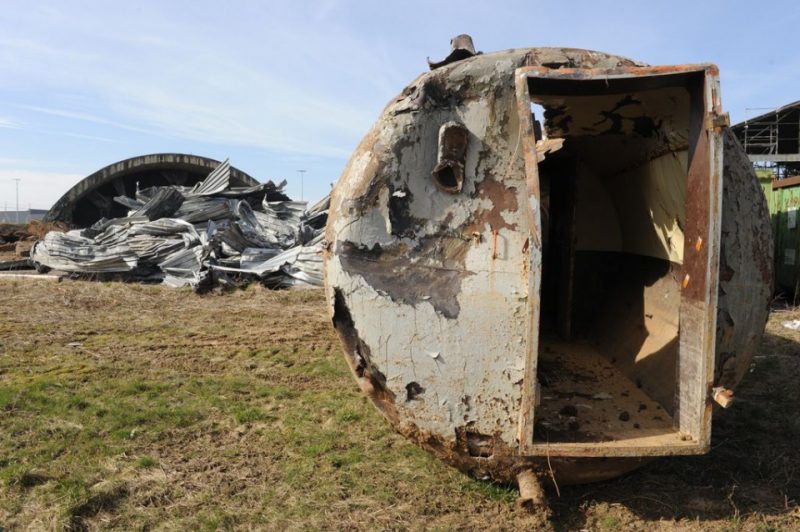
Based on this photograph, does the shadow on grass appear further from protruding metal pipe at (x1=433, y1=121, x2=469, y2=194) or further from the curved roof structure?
the curved roof structure

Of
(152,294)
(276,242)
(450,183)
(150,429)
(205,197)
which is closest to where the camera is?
(450,183)

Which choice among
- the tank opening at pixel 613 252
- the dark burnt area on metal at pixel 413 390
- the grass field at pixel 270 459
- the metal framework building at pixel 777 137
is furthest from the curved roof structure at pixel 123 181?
the metal framework building at pixel 777 137

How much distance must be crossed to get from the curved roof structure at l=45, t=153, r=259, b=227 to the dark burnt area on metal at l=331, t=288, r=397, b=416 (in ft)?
36.5

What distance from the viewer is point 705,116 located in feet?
8.03

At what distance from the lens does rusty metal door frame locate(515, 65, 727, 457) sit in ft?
7.82

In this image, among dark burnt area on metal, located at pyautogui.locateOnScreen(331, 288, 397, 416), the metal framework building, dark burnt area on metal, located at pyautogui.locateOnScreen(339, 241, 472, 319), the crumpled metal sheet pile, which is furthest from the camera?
the metal framework building

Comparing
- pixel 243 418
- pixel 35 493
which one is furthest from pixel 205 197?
pixel 35 493

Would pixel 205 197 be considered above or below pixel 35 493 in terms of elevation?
above

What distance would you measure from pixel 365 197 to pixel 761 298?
203 cm

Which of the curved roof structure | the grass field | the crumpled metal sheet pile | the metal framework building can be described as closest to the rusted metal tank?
the grass field

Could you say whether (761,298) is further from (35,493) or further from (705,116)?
(35,493)

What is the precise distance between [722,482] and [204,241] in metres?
8.72

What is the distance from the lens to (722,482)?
309 centimetres

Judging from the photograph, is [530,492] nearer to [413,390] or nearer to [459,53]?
[413,390]
